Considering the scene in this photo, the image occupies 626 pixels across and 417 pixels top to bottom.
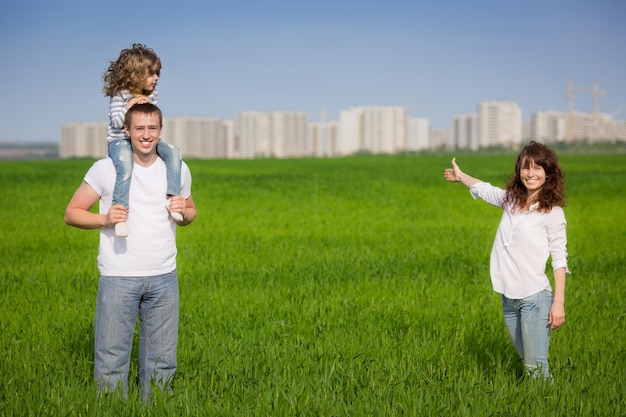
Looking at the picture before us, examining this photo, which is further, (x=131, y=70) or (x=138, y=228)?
(x=131, y=70)

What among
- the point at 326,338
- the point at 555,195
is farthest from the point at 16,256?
the point at 555,195

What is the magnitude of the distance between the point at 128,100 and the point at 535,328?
114 inches

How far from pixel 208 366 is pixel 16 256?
7324 millimetres

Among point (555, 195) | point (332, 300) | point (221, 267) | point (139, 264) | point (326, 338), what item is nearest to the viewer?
point (139, 264)

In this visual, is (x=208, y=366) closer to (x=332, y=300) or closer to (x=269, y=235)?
(x=332, y=300)

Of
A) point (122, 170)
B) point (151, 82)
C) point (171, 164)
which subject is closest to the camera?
point (122, 170)

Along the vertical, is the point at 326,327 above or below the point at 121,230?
below

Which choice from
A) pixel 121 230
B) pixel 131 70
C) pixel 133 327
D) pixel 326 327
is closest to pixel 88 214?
pixel 121 230

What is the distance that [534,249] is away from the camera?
5.15 meters

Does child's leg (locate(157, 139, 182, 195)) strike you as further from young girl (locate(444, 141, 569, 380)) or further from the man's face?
young girl (locate(444, 141, 569, 380))

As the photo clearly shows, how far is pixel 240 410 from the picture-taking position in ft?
15.6

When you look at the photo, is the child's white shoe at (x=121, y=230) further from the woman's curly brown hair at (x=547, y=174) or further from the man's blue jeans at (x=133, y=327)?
the woman's curly brown hair at (x=547, y=174)

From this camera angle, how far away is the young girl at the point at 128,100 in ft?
14.9

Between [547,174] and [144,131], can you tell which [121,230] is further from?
[547,174]
